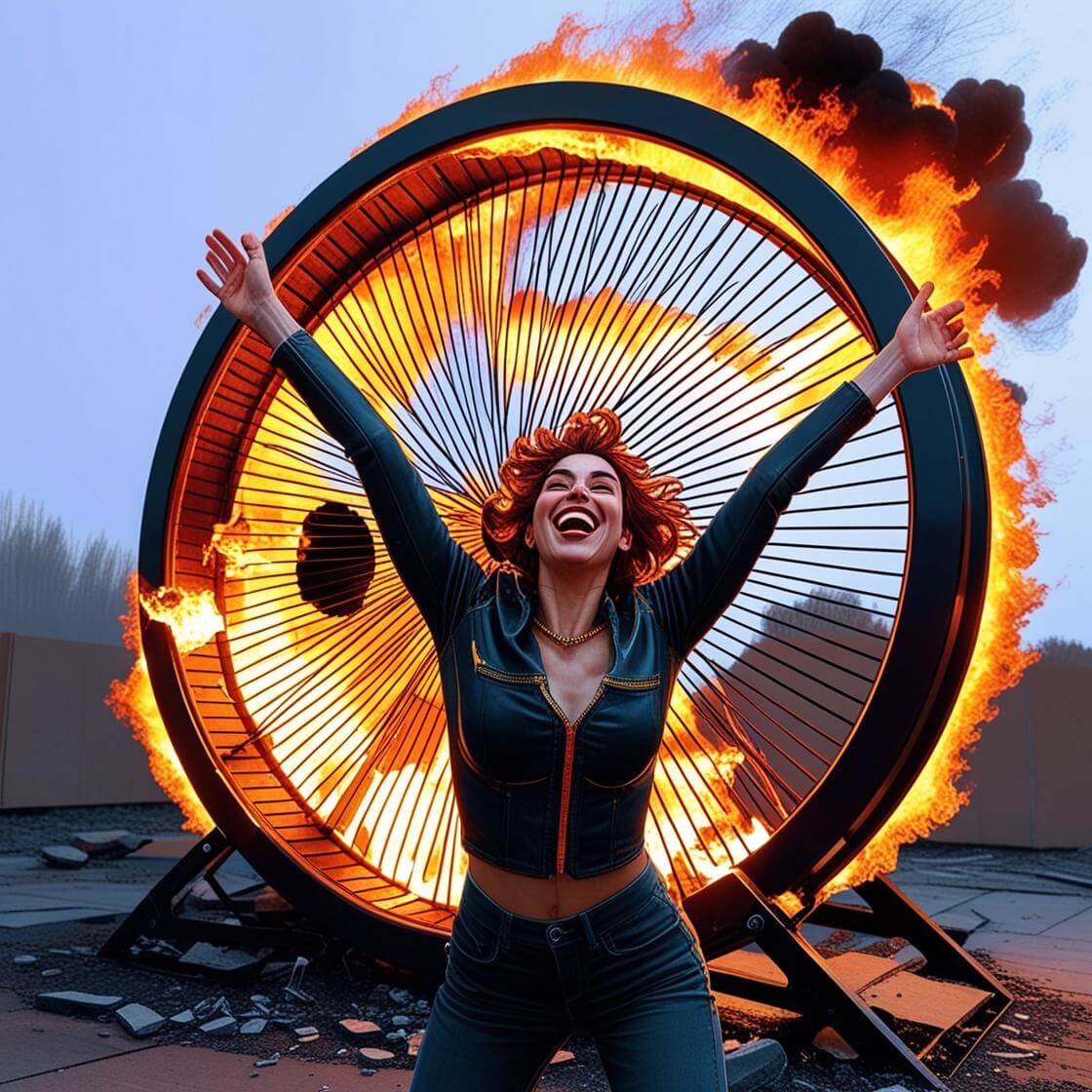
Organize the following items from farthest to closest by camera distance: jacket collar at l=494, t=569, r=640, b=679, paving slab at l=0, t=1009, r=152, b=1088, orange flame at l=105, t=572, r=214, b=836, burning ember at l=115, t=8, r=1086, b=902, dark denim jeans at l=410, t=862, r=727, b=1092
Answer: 1. orange flame at l=105, t=572, r=214, b=836
2. burning ember at l=115, t=8, r=1086, b=902
3. paving slab at l=0, t=1009, r=152, b=1088
4. jacket collar at l=494, t=569, r=640, b=679
5. dark denim jeans at l=410, t=862, r=727, b=1092

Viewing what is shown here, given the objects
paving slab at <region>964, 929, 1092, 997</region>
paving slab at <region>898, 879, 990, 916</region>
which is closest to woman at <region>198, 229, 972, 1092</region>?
paving slab at <region>964, 929, 1092, 997</region>

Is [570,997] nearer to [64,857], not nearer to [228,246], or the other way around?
[228,246]

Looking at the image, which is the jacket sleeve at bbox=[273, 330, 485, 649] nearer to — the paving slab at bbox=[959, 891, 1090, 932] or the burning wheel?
the burning wheel

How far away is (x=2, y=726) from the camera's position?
930 centimetres

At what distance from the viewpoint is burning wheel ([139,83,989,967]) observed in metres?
2.60

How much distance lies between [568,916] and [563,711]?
0.26 meters

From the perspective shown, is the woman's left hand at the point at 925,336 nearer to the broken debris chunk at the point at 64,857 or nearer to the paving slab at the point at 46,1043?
the paving slab at the point at 46,1043

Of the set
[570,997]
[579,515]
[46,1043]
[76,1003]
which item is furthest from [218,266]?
[76,1003]

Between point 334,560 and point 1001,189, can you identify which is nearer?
point 334,560

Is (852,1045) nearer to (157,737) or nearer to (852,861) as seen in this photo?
(852,861)

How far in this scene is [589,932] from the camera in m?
1.32

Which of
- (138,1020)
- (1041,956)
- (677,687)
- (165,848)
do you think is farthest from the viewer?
(165,848)

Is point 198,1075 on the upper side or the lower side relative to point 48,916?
upper

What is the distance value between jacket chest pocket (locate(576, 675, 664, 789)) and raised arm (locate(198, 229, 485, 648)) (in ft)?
0.92
